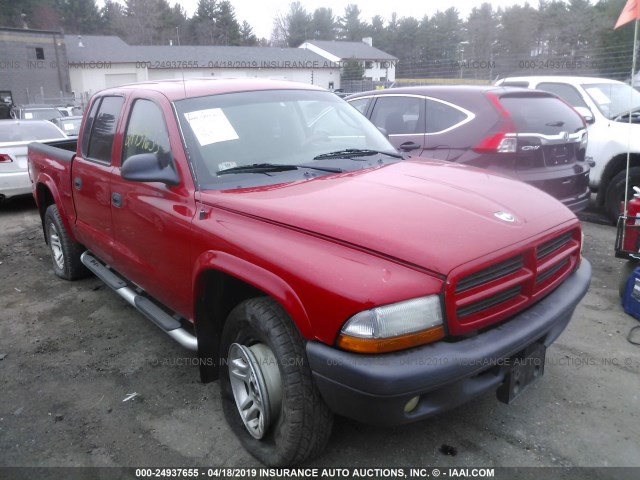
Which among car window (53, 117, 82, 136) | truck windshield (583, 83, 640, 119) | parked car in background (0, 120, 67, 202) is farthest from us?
car window (53, 117, 82, 136)

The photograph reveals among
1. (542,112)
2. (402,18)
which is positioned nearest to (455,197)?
(542,112)

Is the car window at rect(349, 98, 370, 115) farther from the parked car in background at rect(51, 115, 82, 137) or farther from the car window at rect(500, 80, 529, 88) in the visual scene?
the parked car in background at rect(51, 115, 82, 137)

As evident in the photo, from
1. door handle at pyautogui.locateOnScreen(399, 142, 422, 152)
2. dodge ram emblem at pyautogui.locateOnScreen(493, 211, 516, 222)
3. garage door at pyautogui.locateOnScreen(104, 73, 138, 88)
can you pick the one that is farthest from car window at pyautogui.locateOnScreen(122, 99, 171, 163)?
garage door at pyautogui.locateOnScreen(104, 73, 138, 88)

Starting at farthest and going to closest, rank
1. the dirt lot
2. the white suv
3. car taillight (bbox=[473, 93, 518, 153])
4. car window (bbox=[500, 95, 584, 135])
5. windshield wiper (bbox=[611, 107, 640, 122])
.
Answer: windshield wiper (bbox=[611, 107, 640, 122]) < the white suv < car window (bbox=[500, 95, 584, 135]) < car taillight (bbox=[473, 93, 518, 153]) < the dirt lot

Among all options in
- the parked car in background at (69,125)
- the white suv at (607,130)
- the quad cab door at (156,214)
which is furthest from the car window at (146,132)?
the parked car in background at (69,125)

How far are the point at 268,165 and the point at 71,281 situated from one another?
11.4ft

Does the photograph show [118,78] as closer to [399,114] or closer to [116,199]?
[399,114]

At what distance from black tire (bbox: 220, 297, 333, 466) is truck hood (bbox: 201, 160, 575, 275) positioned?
447mm

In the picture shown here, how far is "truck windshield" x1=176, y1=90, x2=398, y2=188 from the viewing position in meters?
3.05

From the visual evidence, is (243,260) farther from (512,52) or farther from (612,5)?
(612,5)

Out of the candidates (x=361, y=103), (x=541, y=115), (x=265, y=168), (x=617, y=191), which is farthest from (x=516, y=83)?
(x=265, y=168)

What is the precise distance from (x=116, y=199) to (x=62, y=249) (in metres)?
2.08

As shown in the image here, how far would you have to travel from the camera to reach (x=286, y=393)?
2.34 m

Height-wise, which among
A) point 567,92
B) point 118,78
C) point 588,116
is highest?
point 118,78
